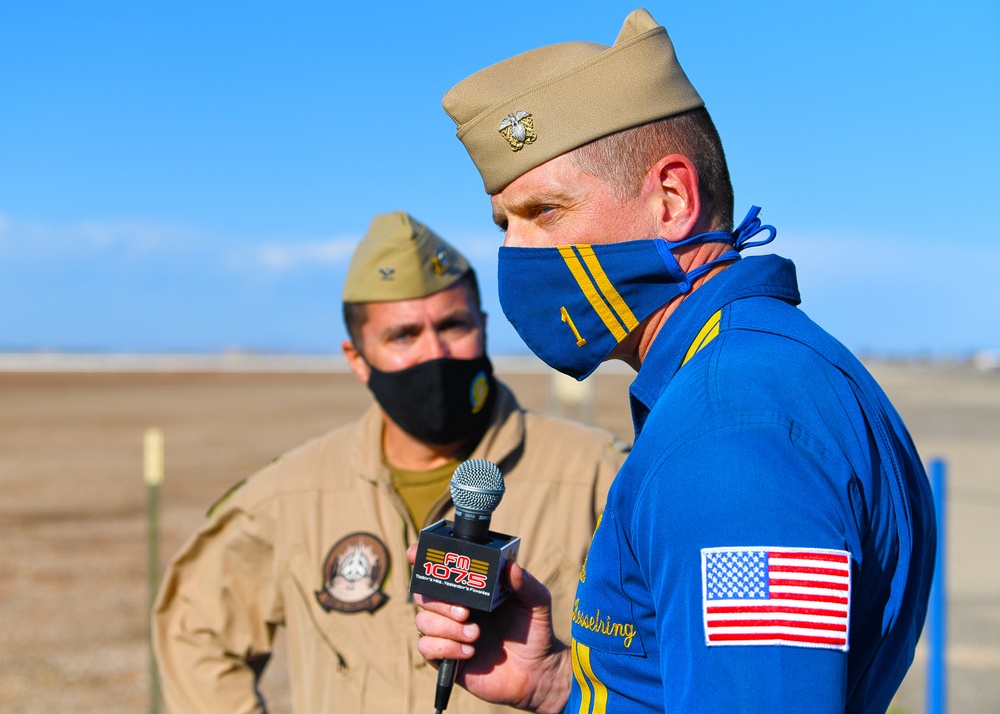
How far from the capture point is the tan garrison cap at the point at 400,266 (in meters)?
3.75

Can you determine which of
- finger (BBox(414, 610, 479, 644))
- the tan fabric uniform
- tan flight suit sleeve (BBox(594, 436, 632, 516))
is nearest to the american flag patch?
finger (BBox(414, 610, 479, 644))

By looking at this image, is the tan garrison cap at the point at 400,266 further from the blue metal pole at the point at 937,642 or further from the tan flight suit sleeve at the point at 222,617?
the blue metal pole at the point at 937,642

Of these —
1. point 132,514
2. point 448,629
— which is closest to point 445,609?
point 448,629

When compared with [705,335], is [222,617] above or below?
below

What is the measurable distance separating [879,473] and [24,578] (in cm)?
1087

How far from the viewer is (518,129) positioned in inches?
71.7

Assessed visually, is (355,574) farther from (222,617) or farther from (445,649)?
(445,649)

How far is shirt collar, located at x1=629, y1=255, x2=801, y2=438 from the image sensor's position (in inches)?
64.9

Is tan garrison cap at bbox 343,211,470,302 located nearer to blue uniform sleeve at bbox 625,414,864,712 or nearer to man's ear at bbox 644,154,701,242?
man's ear at bbox 644,154,701,242

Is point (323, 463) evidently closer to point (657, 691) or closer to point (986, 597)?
point (657, 691)

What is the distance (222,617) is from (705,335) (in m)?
2.64

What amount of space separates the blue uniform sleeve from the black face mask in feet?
7.73

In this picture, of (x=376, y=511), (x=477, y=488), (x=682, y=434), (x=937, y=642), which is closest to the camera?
(x=682, y=434)

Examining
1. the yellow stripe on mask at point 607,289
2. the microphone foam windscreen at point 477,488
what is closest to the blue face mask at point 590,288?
the yellow stripe on mask at point 607,289
